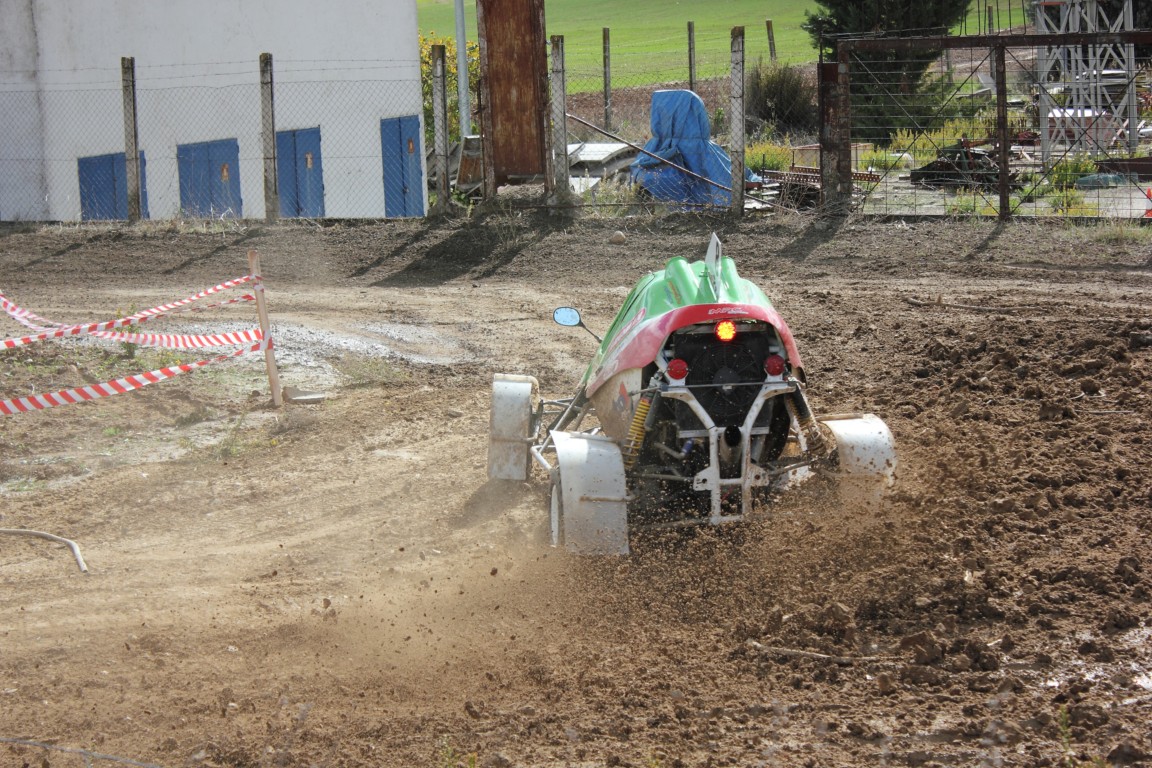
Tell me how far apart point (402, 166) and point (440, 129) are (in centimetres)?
841

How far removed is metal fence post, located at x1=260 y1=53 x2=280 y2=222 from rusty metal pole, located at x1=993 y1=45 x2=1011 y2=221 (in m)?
9.30

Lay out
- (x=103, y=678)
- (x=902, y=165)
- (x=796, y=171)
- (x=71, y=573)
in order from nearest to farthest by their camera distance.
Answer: (x=103, y=678)
(x=71, y=573)
(x=796, y=171)
(x=902, y=165)

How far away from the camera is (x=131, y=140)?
17.1 m

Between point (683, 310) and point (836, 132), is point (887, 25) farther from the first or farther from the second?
point (683, 310)

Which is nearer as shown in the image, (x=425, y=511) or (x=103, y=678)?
(x=103, y=678)

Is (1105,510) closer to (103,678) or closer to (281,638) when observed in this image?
(281,638)

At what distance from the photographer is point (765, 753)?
4.33 m

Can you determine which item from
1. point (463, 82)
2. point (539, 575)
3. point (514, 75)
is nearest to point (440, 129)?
point (514, 75)

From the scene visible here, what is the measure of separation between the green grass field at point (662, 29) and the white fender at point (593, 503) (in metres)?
34.4

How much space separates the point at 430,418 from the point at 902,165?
15.2 m

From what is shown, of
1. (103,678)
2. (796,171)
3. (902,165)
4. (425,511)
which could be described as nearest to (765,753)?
(103,678)

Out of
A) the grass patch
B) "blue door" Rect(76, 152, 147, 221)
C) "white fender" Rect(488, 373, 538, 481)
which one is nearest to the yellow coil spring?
"white fender" Rect(488, 373, 538, 481)

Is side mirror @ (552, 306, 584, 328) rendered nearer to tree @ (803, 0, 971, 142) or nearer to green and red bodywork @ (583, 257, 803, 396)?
green and red bodywork @ (583, 257, 803, 396)

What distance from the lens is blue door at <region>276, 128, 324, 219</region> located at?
24.9 m
